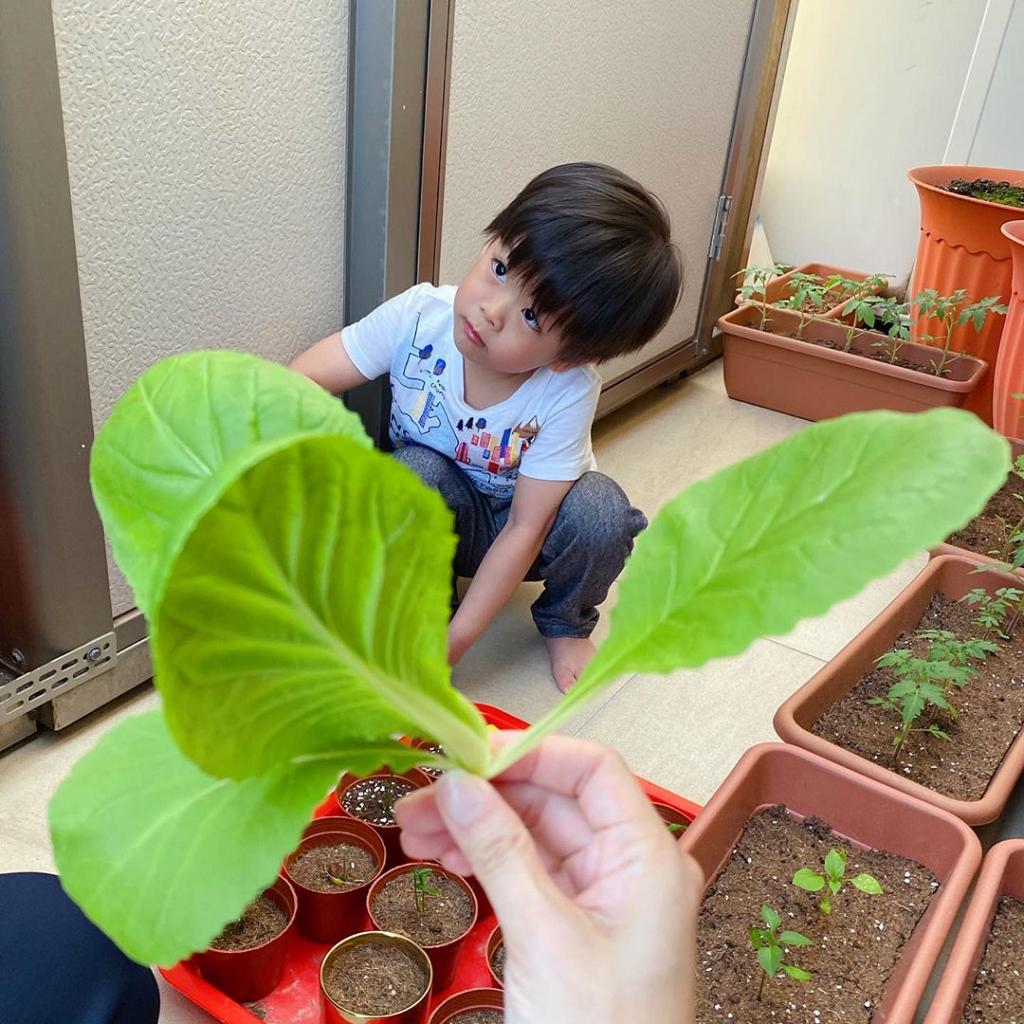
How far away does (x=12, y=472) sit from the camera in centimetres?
105

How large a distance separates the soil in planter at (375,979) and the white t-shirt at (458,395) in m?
0.61

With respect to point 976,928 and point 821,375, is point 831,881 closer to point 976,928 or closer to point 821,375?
point 976,928

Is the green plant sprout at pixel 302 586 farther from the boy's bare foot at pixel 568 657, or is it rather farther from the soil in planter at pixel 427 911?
the boy's bare foot at pixel 568 657

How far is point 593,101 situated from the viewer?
167cm

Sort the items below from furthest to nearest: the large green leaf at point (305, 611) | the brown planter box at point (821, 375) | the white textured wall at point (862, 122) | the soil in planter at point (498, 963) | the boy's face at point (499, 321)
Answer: the white textured wall at point (862, 122) → the brown planter box at point (821, 375) → the boy's face at point (499, 321) → the soil in planter at point (498, 963) → the large green leaf at point (305, 611)

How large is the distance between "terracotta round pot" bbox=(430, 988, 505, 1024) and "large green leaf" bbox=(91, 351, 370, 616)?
→ 2.08ft

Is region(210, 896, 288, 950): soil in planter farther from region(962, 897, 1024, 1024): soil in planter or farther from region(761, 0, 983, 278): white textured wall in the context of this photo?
region(761, 0, 983, 278): white textured wall

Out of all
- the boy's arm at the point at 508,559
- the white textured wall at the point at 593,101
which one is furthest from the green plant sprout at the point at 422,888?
the white textured wall at the point at 593,101

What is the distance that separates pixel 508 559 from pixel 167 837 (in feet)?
3.11

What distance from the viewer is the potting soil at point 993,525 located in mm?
1600

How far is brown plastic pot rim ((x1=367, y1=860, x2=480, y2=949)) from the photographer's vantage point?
37.9 inches

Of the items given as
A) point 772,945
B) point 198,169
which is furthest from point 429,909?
point 198,169

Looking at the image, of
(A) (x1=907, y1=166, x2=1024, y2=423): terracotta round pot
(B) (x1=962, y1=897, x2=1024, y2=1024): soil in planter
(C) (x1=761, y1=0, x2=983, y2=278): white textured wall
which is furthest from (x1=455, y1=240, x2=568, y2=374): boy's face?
(C) (x1=761, y1=0, x2=983, y2=278): white textured wall

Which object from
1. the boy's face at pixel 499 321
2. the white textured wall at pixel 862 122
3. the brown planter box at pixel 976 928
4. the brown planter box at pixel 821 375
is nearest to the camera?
the brown planter box at pixel 976 928
